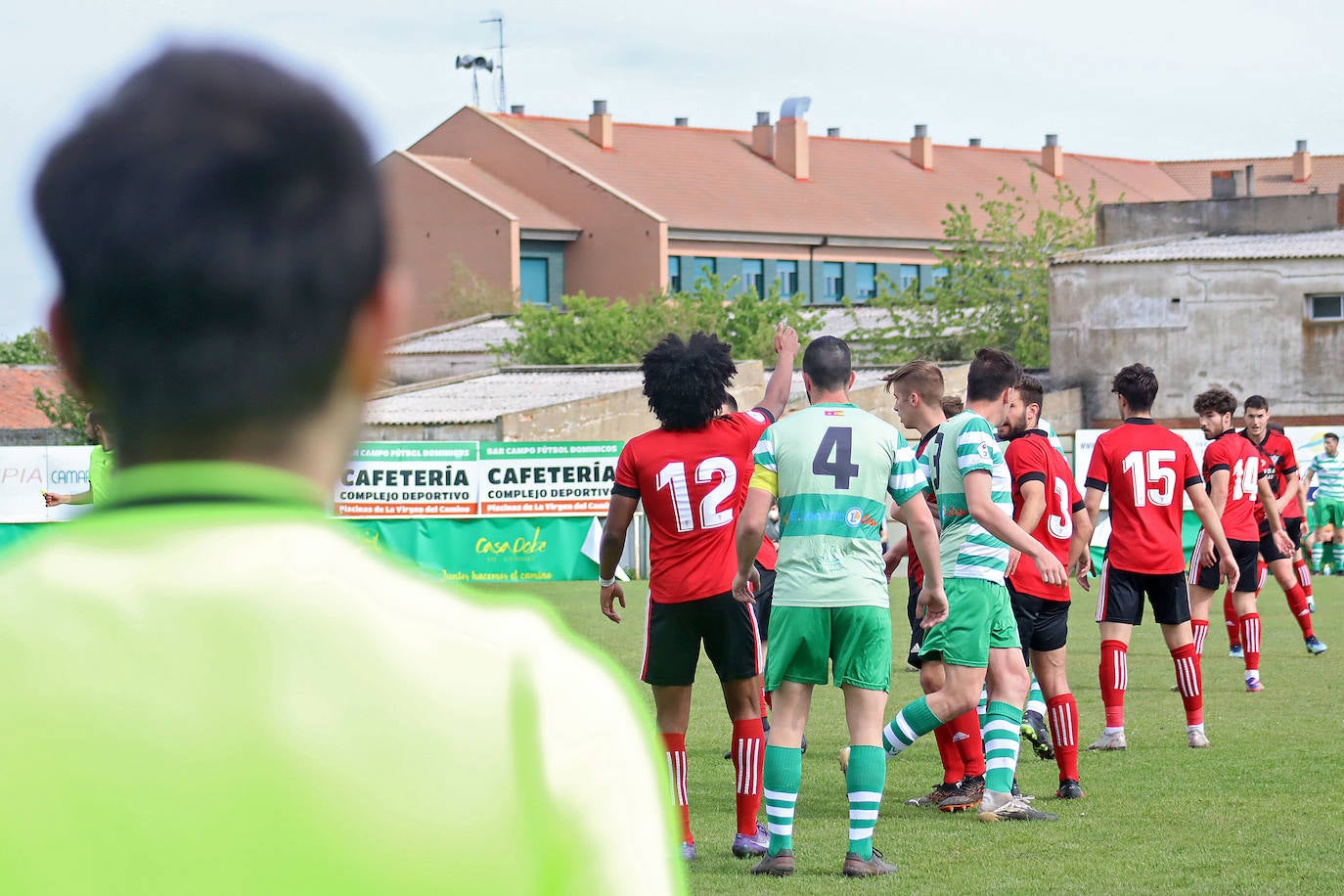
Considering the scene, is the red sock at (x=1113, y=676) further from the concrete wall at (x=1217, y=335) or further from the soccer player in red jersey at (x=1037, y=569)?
the concrete wall at (x=1217, y=335)

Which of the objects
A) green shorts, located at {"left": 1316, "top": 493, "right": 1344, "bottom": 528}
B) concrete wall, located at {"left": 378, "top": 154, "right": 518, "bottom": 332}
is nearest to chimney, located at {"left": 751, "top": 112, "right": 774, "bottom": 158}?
concrete wall, located at {"left": 378, "top": 154, "right": 518, "bottom": 332}

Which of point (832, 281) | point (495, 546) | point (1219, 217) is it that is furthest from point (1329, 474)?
point (832, 281)

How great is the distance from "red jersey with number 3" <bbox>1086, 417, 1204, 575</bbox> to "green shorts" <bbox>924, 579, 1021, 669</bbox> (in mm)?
2408

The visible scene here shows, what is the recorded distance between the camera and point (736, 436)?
289 inches

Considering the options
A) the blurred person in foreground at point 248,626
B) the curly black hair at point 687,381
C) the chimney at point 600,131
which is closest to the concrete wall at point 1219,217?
the chimney at point 600,131

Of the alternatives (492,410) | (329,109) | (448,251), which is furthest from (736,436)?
(448,251)

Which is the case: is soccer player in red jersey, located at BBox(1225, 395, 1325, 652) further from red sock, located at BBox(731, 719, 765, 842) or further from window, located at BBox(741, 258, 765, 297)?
window, located at BBox(741, 258, 765, 297)

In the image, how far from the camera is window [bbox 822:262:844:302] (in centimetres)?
7144

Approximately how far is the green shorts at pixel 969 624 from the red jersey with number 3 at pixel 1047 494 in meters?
0.77

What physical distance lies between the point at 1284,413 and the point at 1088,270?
5.25 metres

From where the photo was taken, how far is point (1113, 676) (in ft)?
33.5

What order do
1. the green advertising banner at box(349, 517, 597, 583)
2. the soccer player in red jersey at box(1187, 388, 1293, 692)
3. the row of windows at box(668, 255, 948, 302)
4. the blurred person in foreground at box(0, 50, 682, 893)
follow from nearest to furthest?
the blurred person in foreground at box(0, 50, 682, 893), the soccer player in red jersey at box(1187, 388, 1293, 692), the green advertising banner at box(349, 517, 597, 583), the row of windows at box(668, 255, 948, 302)

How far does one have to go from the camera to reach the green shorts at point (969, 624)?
7871 mm

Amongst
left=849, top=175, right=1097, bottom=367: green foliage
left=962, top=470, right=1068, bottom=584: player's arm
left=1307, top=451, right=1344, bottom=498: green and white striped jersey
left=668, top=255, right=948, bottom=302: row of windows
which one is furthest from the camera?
left=668, top=255, right=948, bottom=302: row of windows
